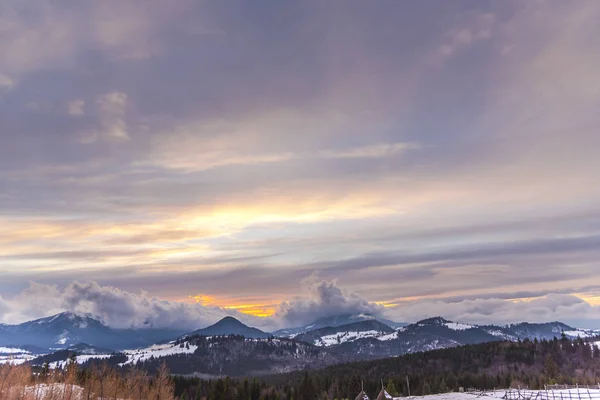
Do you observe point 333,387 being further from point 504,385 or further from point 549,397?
point 549,397

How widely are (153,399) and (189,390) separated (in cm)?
10882

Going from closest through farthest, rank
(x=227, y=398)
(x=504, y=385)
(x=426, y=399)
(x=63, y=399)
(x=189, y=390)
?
(x=63, y=399) < (x=426, y=399) < (x=227, y=398) < (x=504, y=385) < (x=189, y=390)

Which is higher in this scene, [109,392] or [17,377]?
[17,377]

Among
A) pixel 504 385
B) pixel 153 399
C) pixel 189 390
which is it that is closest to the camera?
pixel 153 399

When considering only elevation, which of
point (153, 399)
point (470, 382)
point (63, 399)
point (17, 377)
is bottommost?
point (470, 382)

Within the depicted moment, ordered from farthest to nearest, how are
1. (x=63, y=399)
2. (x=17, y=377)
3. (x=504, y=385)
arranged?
(x=504, y=385), (x=63, y=399), (x=17, y=377)

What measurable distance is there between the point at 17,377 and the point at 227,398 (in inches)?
4301

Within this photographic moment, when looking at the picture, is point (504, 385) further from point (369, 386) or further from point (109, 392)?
point (109, 392)

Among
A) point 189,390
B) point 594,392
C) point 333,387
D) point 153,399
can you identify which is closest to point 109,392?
point 153,399

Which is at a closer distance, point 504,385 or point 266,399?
point 266,399

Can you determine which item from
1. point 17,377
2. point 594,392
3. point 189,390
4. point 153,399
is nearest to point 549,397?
point 594,392

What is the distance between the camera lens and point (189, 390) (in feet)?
632

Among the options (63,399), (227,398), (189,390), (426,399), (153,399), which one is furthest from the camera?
(189,390)

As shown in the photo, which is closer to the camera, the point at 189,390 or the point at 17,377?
the point at 17,377
